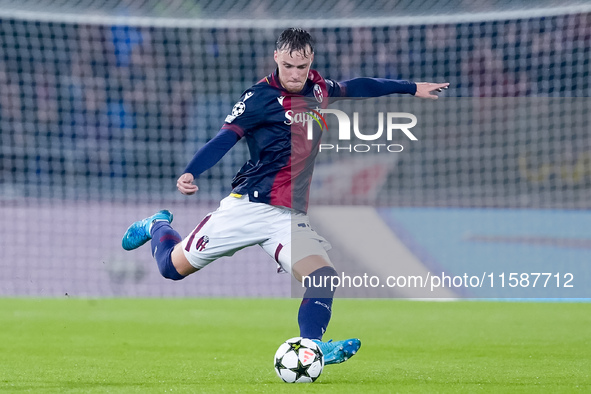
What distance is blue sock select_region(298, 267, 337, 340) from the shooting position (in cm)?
553

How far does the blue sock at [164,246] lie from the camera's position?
6.28 metres

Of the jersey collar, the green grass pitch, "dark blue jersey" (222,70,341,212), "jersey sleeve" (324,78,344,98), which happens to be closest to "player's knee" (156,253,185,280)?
the green grass pitch

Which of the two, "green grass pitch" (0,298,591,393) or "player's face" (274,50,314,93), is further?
"player's face" (274,50,314,93)

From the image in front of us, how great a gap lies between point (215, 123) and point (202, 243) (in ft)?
28.1

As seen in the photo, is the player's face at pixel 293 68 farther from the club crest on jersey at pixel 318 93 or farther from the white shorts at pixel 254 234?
the white shorts at pixel 254 234

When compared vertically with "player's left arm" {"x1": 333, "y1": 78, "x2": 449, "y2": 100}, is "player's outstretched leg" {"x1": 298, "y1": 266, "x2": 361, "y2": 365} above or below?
below

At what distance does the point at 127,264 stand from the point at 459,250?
13.5 feet

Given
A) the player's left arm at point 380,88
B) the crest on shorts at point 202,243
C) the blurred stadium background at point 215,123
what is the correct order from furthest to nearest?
the blurred stadium background at point 215,123 < the player's left arm at point 380,88 < the crest on shorts at point 202,243

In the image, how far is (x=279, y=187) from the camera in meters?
5.85

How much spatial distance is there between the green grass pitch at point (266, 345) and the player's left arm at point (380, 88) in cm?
175

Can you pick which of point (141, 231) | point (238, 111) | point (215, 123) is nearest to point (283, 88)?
point (238, 111)

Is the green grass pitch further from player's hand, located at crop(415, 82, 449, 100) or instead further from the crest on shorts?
player's hand, located at crop(415, 82, 449, 100)

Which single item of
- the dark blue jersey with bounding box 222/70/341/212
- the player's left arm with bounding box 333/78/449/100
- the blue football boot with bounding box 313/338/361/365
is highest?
the player's left arm with bounding box 333/78/449/100

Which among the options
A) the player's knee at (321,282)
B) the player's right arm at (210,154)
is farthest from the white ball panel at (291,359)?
the player's right arm at (210,154)
